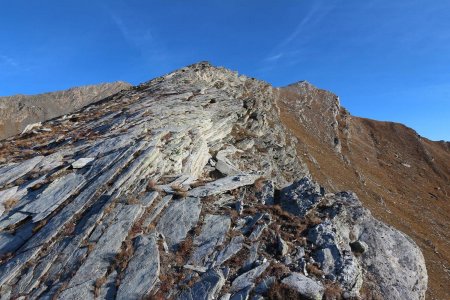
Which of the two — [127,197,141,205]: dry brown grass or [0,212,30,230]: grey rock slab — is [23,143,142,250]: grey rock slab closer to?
[0,212,30,230]: grey rock slab

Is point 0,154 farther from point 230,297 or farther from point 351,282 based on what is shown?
point 351,282

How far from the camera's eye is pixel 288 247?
56.5 feet

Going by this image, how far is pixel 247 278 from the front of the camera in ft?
50.4

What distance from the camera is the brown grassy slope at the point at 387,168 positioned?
5247 cm

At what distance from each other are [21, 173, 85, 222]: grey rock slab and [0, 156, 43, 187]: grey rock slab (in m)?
3.22

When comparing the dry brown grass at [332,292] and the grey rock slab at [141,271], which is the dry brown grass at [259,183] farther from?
the dry brown grass at [332,292]

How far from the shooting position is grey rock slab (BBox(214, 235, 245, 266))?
53.9 feet

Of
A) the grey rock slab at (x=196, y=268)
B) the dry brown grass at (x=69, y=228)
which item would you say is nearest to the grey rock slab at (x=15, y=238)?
the dry brown grass at (x=69, y=228)

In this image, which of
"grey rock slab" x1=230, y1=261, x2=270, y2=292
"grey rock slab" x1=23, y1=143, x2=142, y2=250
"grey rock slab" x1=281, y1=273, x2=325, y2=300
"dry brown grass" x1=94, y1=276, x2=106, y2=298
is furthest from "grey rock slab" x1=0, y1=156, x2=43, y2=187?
"grey rock slab" x1=281, y1=273, x2=325, y2=300

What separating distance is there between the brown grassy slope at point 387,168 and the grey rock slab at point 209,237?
90.1ft

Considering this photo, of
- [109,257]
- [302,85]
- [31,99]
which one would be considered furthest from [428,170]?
[31,99]

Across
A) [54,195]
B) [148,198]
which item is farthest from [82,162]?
[148,198]

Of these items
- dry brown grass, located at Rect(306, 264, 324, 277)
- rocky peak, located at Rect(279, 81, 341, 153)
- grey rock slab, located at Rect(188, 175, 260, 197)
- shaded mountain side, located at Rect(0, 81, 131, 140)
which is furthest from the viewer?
shaded mountain side, located at Rect(0, 81, 131, 140)

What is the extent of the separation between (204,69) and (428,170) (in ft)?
227
